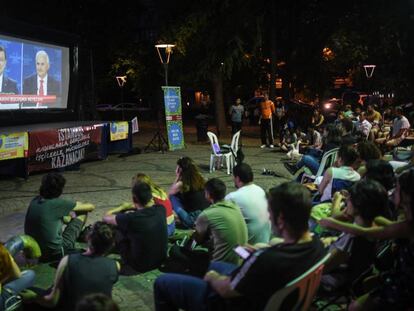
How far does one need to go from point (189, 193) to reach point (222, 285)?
3401 mm

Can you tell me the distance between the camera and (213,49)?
2111 cm

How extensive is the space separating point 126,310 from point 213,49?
17.6 meters

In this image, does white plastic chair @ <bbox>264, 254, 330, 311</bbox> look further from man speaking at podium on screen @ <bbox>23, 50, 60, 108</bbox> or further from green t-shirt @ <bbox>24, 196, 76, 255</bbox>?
man speaking at podium on screen @ <bbox>23, 50, 60, 108</bbox>

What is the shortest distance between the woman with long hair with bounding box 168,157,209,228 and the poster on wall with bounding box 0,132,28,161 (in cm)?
564

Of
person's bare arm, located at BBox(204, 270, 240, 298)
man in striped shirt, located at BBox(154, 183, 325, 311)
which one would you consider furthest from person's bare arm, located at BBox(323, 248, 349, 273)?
person's bare arm, located at BBox(204, 270, 240, 298)

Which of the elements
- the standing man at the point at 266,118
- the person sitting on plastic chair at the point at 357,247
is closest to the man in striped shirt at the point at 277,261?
the person sitting on plastic chair at the point at 357,247

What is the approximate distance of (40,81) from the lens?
15.8 m

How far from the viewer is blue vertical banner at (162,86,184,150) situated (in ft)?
51.9

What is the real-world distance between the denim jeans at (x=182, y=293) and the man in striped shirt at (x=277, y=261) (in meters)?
0.05

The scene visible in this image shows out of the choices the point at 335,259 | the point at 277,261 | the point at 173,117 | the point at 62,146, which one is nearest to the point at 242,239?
the point at 335,259

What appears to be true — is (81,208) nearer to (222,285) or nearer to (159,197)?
(159,197)

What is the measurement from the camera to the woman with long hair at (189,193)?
6.32 m

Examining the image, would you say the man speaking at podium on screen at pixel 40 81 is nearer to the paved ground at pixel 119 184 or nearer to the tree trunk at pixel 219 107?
the paved ground at pixel 119 184

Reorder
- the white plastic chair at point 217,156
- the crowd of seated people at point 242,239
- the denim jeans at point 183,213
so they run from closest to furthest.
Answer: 1. the crowd of seated people at point 242,239
2. the denim jeans at point 183,213
3. the white plastic chair at point 217,156
